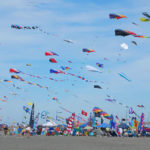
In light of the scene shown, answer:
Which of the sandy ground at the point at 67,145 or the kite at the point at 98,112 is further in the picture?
the kite at the point at 98,112

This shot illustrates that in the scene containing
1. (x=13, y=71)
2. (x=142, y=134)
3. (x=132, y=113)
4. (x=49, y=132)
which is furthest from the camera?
(x=132, y=113)

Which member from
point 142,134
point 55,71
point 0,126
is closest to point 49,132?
point 142,134

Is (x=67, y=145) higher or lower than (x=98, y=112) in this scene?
lower

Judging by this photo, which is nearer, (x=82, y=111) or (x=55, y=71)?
(x=55, y=71)

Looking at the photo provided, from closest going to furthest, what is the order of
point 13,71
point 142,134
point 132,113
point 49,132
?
point 13,71 → point 49,132 → point 142,134 → point 132,113

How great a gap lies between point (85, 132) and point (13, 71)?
861 inches

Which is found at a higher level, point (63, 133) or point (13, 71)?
point (13, 71)

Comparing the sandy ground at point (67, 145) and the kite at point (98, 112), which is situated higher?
the kite at point (98, 112)

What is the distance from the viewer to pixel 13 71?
99.9 ft

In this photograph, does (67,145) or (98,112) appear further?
(98,112)

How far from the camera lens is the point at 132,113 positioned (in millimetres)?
55094

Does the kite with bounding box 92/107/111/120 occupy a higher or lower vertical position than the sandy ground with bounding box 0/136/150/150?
higher

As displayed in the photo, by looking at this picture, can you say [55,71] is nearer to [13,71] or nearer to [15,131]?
[13,71]

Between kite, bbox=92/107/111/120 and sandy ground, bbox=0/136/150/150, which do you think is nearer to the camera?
sandy ground, bbox=0/136/150/150
